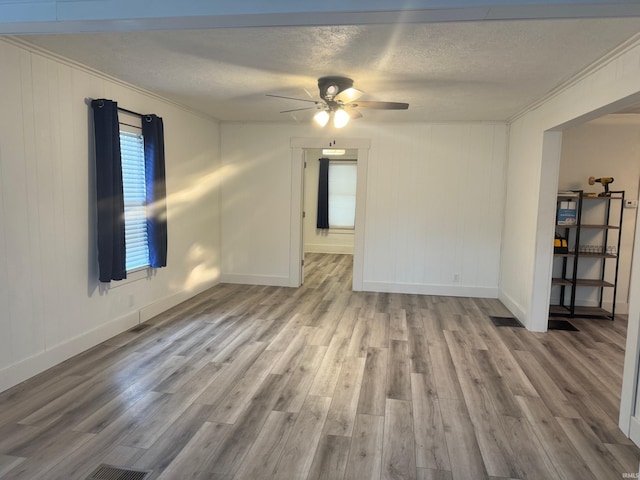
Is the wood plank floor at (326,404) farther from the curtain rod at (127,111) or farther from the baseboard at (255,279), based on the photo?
the curtain rod at (127,111)

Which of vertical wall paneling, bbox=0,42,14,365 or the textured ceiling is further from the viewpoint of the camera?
vertical wall paneling, bbox=0,42,14,365

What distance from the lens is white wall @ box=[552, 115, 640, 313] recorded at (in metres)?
5.21

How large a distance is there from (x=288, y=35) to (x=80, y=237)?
8.13 ft

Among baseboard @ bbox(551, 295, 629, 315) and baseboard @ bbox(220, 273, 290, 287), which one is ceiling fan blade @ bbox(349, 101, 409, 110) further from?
baseboard @ bbox(551, 295, 629, 315)

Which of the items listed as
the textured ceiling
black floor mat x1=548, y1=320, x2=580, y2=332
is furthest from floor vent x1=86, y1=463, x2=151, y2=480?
black floor mat x1=548, y1=320, x2=580, y2=332

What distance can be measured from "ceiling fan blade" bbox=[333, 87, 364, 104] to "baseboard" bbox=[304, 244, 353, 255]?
630cm

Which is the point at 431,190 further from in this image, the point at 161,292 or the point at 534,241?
the point at 161,292

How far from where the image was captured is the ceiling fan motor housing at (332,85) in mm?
3643

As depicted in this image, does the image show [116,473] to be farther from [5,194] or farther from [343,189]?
[343,189]

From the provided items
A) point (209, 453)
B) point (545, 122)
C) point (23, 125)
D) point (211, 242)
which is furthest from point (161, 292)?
point (545, 122)

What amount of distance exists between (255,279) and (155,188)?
2.54 m

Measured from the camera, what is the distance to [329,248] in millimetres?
10141

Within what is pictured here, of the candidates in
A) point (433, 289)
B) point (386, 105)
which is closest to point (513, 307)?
point (433, 289)

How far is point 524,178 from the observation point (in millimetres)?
4949
